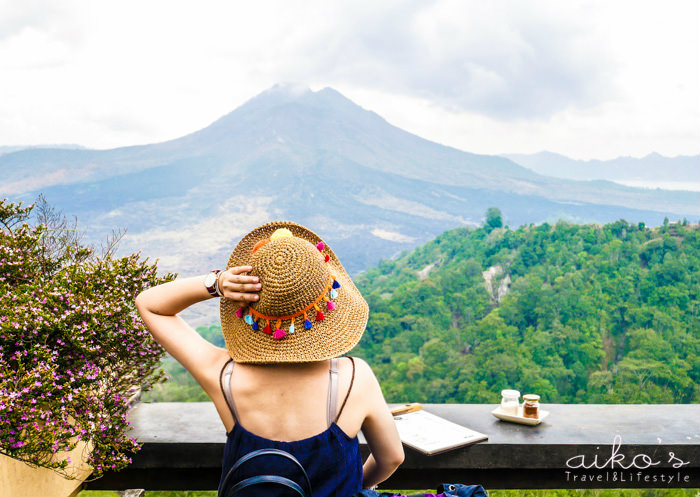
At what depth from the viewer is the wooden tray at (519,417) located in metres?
2.10

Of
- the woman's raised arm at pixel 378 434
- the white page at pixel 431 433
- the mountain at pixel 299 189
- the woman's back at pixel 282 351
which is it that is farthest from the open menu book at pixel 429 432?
the mountain at pixel 299 189

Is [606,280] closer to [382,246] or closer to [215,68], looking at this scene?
[382,246]

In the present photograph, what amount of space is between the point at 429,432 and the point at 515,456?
1.06 ft

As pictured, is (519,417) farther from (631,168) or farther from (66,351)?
(631,168)

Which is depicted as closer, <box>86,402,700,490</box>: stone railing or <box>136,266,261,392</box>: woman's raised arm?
<box>136,266,261,392</box>: woman's raised arm

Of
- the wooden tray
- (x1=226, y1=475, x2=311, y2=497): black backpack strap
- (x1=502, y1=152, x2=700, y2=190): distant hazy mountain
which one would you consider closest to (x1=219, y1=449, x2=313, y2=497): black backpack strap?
(x1=226, y1=475, x2=311, y2=497): black backpack strap

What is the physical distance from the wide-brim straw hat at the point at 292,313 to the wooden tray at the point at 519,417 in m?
1.18

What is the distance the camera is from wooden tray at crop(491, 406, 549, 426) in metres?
2.10

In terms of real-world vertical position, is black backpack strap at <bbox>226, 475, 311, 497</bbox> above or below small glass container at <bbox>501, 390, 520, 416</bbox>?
above

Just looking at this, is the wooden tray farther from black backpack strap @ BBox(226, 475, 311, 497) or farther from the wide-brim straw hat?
black backpack strap @ BBox(226, 475, 311, 497)

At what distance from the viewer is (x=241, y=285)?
1091 mm

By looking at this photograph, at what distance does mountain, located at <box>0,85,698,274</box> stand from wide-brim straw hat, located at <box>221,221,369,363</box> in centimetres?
4593

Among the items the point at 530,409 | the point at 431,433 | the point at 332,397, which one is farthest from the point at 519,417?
the point at 332,397

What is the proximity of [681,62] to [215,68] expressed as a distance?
9420 centimetres
